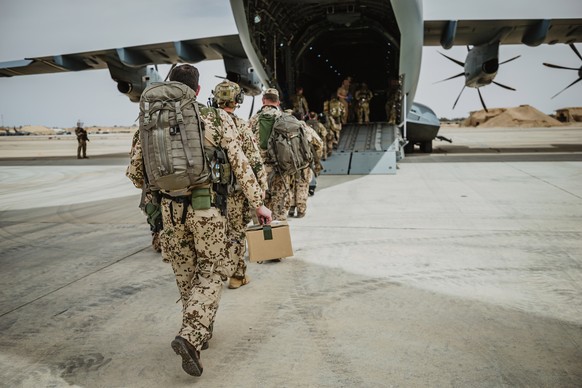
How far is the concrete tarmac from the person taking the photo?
2.24m

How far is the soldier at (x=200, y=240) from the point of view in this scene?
88.4 inches

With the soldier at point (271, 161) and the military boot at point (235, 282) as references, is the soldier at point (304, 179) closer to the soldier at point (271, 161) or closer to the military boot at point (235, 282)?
the soldier at point (271, 161)

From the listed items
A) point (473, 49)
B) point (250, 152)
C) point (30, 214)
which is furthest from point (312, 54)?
point (250, 152)

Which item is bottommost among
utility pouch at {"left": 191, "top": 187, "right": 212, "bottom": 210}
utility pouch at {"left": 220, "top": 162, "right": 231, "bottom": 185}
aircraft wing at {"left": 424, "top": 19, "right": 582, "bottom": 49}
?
utility pouch at {"left": 191, "top": 187, "right": 212, "bottom": 210}

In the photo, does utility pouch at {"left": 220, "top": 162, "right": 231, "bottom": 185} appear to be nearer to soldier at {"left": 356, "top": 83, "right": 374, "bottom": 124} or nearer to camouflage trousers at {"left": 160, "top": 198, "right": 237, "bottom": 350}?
camouflage trousers at {"left": 160, "top": 198, "right": 237, "bottom": 350}

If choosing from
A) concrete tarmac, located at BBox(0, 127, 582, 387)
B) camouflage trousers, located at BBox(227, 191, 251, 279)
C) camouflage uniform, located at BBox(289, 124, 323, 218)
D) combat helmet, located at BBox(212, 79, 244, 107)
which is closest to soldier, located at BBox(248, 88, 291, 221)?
concrete tarmac, located at BBox(0, 127, 582, 387)

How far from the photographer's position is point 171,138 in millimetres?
2158

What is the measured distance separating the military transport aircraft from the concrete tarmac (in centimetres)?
479

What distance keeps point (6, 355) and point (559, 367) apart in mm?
2998

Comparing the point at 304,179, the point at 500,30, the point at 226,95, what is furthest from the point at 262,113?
the point at 500,30

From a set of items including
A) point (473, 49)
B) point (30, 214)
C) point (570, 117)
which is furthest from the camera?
point (570, 117)

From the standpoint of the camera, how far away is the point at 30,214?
660 centimetres

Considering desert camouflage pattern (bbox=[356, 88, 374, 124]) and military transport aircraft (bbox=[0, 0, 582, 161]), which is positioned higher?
military transport aircraft (bbox=[0, 0, 582, 161])

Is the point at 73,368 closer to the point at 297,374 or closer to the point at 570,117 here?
the point at 297,374
